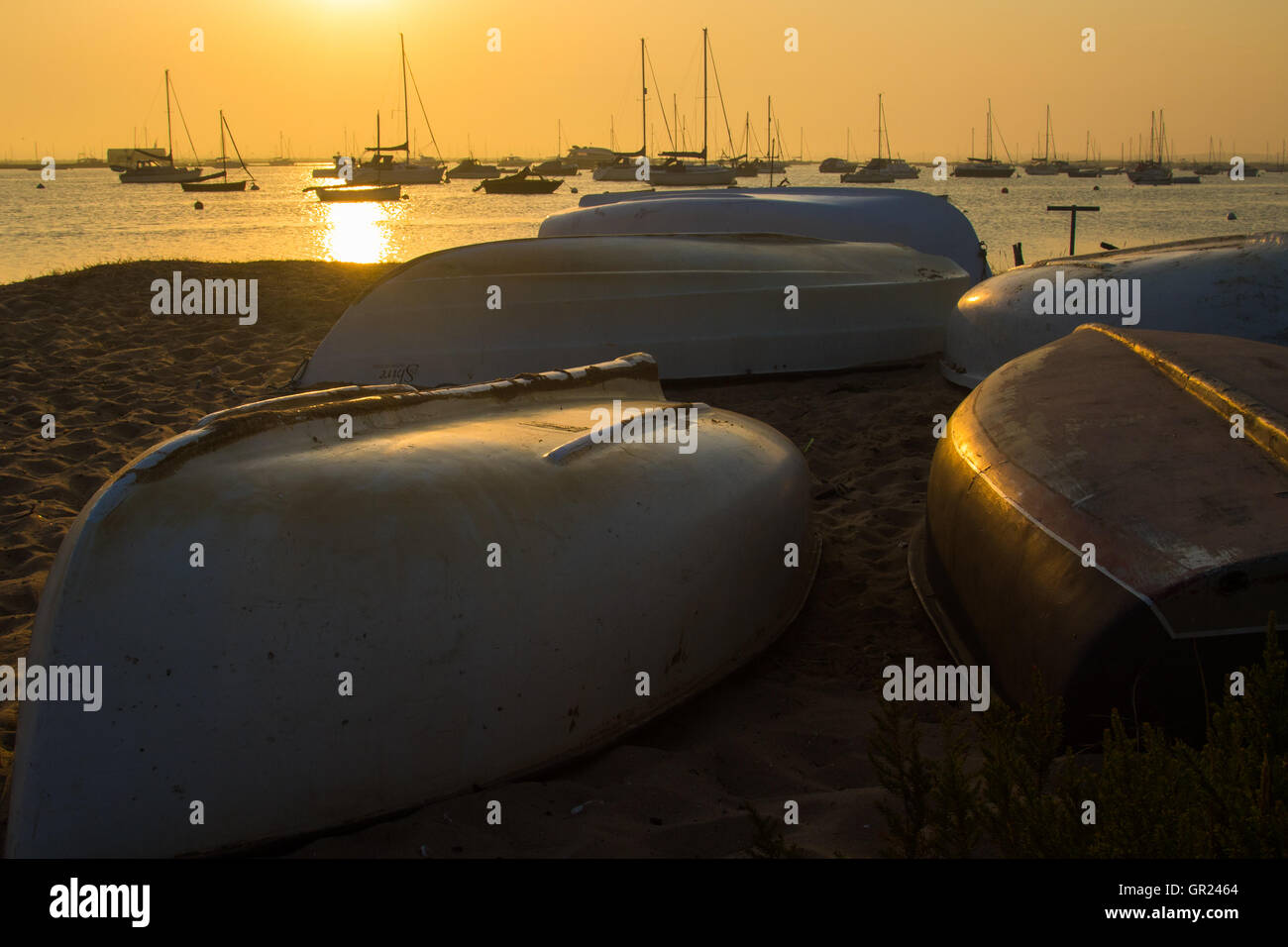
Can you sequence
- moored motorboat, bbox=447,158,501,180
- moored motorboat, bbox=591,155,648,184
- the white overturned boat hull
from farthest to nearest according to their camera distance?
moored motorboat, bbox=447,158,501,180 → moored motorboat, bbox=591,155,648,184 → the white overturned boat hull

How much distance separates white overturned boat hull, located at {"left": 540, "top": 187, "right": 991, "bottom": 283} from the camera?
11406mm

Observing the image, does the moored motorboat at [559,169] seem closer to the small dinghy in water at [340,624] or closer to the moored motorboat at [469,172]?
the moored motorboat at [469,172]

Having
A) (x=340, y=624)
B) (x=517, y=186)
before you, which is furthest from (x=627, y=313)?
(x=517, y=186)

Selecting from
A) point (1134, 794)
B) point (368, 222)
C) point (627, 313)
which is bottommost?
point (1134, 794)

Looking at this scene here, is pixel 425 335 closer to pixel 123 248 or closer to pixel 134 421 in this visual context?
pixel 134 421

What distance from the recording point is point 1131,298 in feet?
20.8

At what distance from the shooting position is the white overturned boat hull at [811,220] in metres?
11.4

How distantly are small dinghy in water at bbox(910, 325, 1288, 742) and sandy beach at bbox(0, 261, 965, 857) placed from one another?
0.48 m

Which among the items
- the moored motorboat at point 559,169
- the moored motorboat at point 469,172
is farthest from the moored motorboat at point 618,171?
the moored motorboat at point 559,169

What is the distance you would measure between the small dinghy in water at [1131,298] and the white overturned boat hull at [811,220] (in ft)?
12.6

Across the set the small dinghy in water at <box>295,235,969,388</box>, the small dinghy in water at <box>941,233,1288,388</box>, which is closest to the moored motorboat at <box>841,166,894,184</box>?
the small dinghy in water at <box>295,235,969,388</box>

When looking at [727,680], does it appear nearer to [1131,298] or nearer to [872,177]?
[1131,298]

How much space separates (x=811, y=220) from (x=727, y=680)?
8727 mm

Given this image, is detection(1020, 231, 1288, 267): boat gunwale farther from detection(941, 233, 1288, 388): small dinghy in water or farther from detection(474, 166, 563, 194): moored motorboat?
detection(474, 166, 563, 194): moored motorboat
